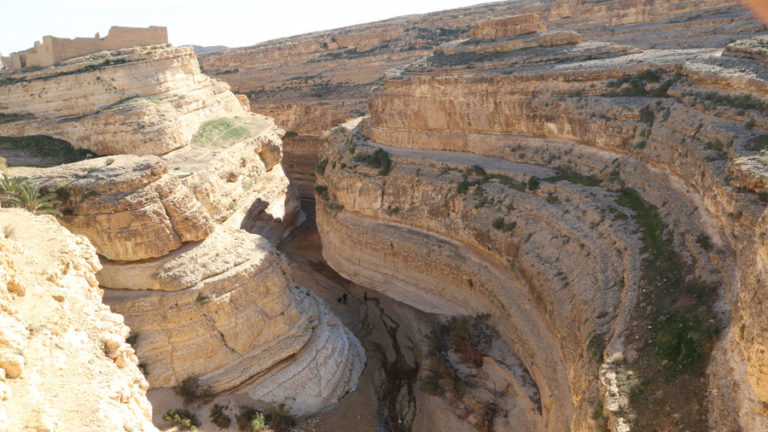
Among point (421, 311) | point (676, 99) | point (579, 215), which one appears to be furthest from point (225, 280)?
point (676, 99)

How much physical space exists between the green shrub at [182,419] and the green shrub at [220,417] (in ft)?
1.45

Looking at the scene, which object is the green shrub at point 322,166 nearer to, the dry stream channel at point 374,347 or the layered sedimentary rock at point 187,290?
the dry stream channel at point 374,347

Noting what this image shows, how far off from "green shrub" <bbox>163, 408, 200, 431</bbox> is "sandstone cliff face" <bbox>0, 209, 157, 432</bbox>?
5529 mm

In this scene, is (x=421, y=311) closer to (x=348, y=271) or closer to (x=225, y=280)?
(x=348, y=271)

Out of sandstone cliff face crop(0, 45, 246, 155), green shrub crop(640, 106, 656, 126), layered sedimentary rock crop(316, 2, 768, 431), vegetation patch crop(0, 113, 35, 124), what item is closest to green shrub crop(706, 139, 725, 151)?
layered sedimentary rock crop(316, 2, 768, 431)

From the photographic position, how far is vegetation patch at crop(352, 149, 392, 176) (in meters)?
23.5

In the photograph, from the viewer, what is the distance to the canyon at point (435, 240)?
870 cm

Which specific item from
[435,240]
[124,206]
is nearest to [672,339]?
[435,240]

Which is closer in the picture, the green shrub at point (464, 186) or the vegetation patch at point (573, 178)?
the vegetation patch at point (573, 178)

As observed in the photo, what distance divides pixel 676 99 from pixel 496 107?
7327 mm

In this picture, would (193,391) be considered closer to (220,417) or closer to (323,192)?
(220,417)

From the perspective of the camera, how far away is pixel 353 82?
145ft

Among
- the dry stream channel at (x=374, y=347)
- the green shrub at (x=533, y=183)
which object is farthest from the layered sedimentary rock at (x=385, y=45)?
the dry stream channel at (x=374, y=347)

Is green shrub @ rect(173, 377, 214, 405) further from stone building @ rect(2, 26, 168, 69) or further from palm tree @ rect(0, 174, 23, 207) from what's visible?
stone building @ rect(2, 26, 168, 69)
